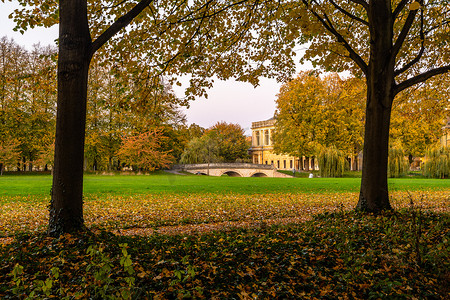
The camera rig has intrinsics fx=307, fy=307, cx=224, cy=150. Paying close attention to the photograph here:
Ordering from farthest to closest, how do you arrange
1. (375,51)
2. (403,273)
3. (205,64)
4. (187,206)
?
(187,206) → (205,64) → (375,51) → (403,273)

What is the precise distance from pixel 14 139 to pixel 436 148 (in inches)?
1609

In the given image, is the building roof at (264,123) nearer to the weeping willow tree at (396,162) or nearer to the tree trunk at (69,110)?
the weeping willow tree at (396,162)

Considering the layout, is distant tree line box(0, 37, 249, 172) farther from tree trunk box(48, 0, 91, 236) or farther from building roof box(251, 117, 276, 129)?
building roof box(251, 117, 276, 129)

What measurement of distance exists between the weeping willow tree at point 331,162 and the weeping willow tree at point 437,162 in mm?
7869

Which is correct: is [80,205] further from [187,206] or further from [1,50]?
[1,50]

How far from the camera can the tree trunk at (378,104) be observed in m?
6.68

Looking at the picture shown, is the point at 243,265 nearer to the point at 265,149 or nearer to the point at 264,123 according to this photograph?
the point at 265,149

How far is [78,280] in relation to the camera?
305cm

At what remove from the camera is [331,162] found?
31.5 metres

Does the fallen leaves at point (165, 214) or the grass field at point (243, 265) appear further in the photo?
the fallen leaves at point (165, 214)

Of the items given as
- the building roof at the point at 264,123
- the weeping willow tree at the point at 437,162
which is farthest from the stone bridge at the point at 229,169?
the building roof at the point at 264,123

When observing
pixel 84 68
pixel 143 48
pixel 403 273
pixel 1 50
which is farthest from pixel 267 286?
pixel 1 50

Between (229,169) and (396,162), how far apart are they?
24.1 meters

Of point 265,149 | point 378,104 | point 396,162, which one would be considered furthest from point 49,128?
point 265,149
